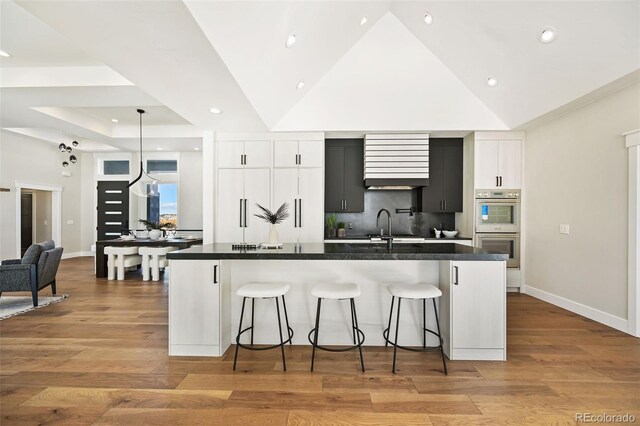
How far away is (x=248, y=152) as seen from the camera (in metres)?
4.91

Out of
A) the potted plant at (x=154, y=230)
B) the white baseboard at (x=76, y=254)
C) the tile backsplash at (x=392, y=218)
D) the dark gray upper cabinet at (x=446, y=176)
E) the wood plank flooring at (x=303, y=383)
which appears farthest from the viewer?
the white baseboard at (x=76, y=254)

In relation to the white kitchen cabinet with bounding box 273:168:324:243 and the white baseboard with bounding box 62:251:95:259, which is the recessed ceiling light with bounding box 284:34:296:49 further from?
the white baseboard with bounding box 62:251:95:259

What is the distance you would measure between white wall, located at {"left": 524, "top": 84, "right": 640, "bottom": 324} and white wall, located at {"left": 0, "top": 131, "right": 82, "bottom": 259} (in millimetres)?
10493

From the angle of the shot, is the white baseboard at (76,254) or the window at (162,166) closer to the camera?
the white baseboard at (76,254)

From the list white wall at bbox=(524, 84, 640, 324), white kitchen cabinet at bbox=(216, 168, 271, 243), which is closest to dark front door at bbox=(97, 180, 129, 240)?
white kitchen cabinet at bbox=(216, 168, 271, 243)

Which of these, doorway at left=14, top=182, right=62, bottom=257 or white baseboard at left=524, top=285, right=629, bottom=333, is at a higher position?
doorway at left=14, top=182, right=62, bottom=257

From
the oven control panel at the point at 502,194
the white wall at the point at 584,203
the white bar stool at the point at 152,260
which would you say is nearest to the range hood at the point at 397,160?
the oven control panel at the point at 502,194

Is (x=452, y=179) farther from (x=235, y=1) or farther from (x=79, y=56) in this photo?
(x=79, y=56)

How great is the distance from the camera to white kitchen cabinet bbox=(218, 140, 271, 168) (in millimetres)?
4902

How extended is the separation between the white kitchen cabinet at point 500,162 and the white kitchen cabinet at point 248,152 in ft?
11.2

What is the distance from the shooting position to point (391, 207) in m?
5.68

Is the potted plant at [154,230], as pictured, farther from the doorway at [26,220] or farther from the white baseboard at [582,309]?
the white baseboard at [582,309]

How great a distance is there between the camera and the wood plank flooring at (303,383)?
1.93 meters

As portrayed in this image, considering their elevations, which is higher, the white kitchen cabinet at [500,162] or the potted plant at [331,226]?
the white kitchen cabinet at [500,162]
